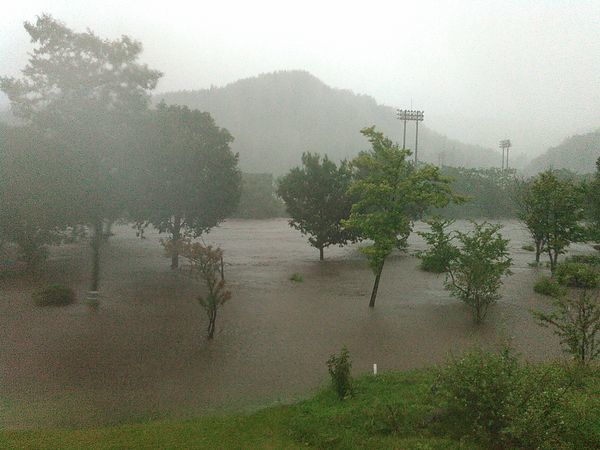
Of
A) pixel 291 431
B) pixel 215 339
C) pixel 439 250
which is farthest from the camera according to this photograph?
pixel 439 250

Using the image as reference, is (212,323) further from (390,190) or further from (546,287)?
(546,287)

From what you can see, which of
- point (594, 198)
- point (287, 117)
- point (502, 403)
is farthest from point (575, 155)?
point (502, 403)

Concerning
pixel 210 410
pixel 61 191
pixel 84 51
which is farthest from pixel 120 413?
pixel 84 51

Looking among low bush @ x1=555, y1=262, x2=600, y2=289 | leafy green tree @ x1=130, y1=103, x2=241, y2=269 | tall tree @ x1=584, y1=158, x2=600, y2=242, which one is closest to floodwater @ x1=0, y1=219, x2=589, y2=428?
low bush @ x1=555, y1=262, x2=600, y2=289

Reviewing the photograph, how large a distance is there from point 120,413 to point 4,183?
16493 mm

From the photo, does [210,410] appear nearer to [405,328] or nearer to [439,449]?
[439,449]

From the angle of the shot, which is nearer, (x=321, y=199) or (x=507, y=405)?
(x=507, y=405)

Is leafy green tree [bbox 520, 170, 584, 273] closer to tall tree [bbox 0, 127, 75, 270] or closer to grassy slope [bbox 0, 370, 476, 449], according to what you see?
grassy slope [bbox 0, 370, 476, 449]

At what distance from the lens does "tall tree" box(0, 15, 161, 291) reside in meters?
19.5

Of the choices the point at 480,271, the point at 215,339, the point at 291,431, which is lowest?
the point at 215,339

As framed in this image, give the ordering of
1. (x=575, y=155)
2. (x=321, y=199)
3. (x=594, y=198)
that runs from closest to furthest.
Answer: (x=594, y=198), (x=321, y=199), (x=575, y=155)

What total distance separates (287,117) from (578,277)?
133m

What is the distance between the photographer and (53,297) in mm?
18062

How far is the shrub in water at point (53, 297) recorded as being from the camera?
58.7ft
